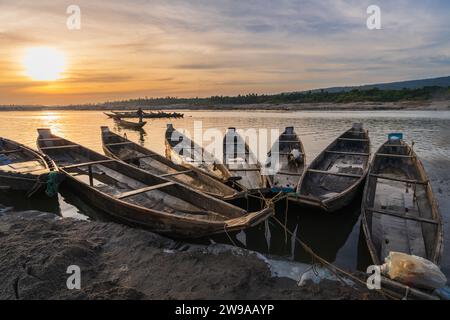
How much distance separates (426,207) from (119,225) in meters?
8.03

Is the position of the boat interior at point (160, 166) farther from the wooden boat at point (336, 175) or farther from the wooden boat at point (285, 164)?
the wooden boat at point (336, 175)

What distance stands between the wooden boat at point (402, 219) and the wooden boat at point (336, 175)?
0.62 metres

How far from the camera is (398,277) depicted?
4.20 meters

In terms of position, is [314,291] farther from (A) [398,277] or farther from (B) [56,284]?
(B) [56,284]

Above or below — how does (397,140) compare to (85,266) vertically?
above

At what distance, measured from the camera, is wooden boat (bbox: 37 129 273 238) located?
5852 mm

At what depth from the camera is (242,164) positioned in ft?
36.5

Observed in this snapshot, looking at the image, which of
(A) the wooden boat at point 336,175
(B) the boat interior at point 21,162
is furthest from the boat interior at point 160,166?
(B) the boat interior at point 21,162

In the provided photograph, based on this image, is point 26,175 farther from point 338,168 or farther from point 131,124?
point 131,124

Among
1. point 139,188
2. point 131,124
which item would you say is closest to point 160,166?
point 139,188

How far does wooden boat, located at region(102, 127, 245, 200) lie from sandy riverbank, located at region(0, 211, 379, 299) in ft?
6.89

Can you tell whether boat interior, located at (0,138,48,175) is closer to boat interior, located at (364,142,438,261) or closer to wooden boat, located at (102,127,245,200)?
wooden boat, located at (102,127,245,200)
